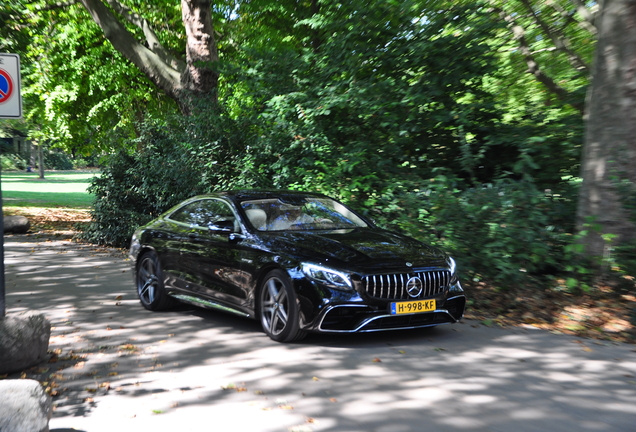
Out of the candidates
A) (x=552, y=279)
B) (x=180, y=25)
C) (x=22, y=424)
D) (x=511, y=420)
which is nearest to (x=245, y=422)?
(x=22, y=424)

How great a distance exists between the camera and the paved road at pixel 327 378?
468 centimetres

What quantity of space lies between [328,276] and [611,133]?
13.7ft

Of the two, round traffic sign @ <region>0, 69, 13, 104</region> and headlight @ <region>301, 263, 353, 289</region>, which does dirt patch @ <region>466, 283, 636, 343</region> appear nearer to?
headlight @ <region>301, 263, 353, 289</region>

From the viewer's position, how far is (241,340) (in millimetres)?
7125

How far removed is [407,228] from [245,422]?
5355mm

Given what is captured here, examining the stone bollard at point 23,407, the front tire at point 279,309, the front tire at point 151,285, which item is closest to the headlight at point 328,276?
the front tire at point 279,309

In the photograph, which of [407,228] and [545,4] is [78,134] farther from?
[407,228]

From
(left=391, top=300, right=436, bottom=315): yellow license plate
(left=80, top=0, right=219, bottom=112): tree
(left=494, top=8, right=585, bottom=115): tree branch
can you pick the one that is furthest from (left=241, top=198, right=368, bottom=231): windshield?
(left=494, top=8, right=585, bottom=115): tree branch

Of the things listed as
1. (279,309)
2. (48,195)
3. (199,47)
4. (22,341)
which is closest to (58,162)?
(48,195)

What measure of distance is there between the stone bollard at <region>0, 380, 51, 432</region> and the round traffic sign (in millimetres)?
3359

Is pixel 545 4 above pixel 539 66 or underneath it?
above

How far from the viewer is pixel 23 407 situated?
394cm

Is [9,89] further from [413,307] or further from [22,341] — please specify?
[413,307]

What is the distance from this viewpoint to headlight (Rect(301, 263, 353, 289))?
6.51 meters
